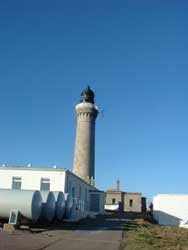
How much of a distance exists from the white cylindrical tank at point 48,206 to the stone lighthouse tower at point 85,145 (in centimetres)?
3090

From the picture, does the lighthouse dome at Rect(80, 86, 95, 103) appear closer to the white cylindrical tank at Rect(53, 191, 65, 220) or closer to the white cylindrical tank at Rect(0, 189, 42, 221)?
the white cylindrical tank at Rect(53, 191, 65, 220)

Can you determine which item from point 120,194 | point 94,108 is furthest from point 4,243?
point 120,194

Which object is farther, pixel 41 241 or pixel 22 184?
pixel 22 184

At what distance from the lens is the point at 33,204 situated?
22.1 m

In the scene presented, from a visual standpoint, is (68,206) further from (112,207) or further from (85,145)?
(112,207)

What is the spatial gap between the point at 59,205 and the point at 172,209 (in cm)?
1391

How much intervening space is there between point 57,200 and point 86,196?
18990 millimetres

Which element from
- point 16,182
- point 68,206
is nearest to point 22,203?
point 68,206

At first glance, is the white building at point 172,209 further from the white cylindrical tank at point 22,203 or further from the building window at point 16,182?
the white cylindrical tank at point 22,203

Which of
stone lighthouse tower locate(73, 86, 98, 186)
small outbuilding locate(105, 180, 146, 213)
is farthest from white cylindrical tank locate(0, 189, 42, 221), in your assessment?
small outbuilding locate(105, 180, 146, 213)

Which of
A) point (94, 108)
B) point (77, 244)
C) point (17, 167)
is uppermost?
point (94, 108)

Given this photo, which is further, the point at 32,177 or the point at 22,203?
the point at 32,177

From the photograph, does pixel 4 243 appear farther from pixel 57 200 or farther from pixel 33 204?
pixel 57 200

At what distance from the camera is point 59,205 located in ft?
88.6
